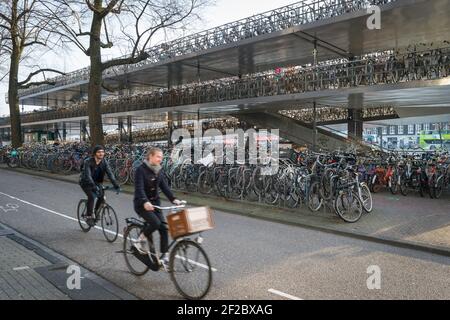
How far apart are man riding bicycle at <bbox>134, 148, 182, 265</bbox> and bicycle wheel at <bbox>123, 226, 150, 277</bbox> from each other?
5.0 inches

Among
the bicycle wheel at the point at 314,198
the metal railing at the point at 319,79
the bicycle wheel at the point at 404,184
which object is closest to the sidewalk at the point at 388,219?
the bicycle wheel at the point at 314,198

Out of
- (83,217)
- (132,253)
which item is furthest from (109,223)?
(132,253)

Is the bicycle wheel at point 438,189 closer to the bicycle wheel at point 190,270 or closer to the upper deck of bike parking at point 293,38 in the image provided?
the upper deck of bike parking at point 293,38

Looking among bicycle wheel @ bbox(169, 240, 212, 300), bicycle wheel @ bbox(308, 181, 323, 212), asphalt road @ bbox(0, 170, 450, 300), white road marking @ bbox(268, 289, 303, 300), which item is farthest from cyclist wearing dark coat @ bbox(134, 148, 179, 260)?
bicycle wheel @ bbox(308, 181, 323, 212)

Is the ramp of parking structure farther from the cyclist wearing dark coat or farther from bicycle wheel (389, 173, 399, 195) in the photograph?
the cyclist wearing dark coat

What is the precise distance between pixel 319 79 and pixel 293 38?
3.01 m

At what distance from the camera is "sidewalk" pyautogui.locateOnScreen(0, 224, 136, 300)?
15.0ft

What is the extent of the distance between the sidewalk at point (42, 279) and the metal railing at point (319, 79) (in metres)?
12.3

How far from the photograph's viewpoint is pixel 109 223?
24.3 feet

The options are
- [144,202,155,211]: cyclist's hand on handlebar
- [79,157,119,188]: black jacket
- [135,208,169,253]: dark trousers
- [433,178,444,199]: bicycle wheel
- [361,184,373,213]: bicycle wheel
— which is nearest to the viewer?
[144,202,155,211]: cyclist's hand on handlebar

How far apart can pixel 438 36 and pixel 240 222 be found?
1452 centimetres

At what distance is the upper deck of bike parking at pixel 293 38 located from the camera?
15.9 metres

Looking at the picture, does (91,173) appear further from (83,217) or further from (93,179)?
(83,217)
